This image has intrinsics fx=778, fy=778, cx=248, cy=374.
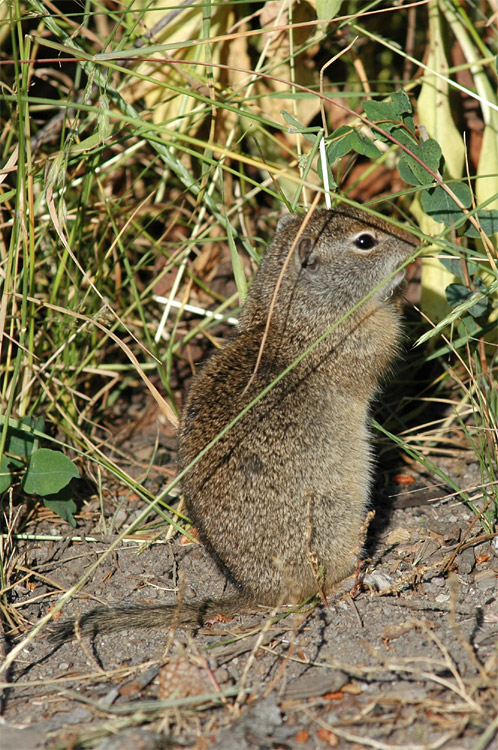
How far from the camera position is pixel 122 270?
16.5 ft

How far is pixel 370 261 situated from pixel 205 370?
96 cm

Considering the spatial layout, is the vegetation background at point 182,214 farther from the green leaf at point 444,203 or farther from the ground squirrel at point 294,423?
the ground squirrel at point 294,423

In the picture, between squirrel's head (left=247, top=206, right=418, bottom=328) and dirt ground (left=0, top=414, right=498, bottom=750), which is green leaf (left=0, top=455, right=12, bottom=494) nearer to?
dirt ground (left=0, top=414, right=498, bottom=750)

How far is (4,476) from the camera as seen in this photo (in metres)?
3.71

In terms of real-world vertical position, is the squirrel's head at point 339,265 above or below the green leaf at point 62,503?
above

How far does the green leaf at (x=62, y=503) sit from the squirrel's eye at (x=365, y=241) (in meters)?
1.94

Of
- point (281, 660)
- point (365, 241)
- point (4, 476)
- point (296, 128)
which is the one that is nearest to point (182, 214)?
point (296, 128)

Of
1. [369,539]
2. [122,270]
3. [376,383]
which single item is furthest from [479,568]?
[122,270]

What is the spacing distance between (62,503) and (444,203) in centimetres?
245

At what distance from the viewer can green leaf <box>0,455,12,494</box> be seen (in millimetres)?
3670

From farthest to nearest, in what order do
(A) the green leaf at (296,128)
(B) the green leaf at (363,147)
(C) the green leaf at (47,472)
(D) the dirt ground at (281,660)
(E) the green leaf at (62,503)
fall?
(E) the green leaf at (62,503) → (C) the green leaf at (47,472) → (B) the green leaf at (363,147) → (A) the green leaf at (296,128) → (D) the dirt ground at (281,660)

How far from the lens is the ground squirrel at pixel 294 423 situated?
333cm

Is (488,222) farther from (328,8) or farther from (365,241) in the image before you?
(328,8)

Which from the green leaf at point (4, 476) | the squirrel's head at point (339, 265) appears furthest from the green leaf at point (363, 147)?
the green leaf at point (4, 476)
